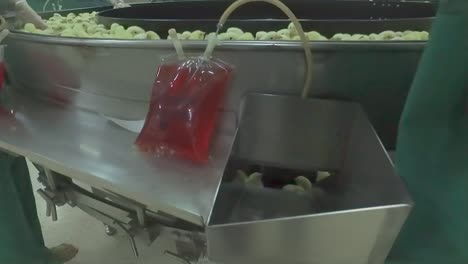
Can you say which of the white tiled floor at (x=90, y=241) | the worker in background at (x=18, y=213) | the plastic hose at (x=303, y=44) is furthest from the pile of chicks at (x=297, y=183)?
the white tiled floor at (x=90, y=241)

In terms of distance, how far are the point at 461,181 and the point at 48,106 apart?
2.50 ft

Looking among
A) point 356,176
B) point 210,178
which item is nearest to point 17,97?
point 210,178

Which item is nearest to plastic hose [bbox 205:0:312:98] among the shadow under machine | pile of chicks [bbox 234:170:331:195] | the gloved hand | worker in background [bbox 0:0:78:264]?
the shadow under machine

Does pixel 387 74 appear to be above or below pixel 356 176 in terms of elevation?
above

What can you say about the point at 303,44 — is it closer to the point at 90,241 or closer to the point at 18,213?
the point at 18,213

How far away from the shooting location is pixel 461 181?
0.41 metres

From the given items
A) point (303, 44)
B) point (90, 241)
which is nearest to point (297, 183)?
point (303, 44)

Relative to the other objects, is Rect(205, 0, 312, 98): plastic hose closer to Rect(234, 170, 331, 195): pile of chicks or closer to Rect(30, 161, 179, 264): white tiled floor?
Rect(234, 170, 331, 195): pile of chicks

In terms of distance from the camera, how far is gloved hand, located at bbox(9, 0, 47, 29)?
925 mm

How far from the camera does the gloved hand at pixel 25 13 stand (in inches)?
36.4

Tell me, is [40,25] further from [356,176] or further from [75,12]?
[356,176]

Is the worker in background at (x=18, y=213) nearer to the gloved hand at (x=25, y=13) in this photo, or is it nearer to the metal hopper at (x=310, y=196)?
the gloved hand at (x=25, y=13)

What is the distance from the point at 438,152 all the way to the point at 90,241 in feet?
3.89

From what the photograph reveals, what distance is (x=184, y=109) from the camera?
546mm
